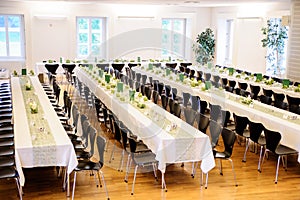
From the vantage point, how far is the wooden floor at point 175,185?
5730 mm

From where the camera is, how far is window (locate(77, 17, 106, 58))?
1814 cm

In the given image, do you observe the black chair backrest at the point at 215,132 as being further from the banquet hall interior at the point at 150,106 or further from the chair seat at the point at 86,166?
the chair seat at the point at 86,166

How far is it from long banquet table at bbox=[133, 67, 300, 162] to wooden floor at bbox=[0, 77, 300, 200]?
67 centimetres

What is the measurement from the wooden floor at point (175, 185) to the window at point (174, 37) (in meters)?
13.0

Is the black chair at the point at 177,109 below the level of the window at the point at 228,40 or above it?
below

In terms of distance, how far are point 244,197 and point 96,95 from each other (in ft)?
18.5

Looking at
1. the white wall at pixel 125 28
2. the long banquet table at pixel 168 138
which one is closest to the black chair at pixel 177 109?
the long banquet table at pixel 168 138

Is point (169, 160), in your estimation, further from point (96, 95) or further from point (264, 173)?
point (96, 95)

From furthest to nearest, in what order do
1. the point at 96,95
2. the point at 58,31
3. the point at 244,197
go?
1. the point at 58,31
2. the point at 96,95
3. the point at 244,197

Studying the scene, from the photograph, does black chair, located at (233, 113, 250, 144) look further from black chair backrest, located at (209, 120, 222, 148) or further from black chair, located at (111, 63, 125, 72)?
black chair, located at (111, 63, 125, 72)

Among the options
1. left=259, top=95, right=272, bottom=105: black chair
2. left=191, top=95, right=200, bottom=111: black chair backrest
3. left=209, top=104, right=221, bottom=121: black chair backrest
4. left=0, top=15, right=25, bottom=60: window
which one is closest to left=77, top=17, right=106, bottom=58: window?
left=0, top=15, right=25, bottom=60: window

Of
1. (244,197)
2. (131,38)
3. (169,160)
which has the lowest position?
(244,197)

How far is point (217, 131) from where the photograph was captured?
658 cm

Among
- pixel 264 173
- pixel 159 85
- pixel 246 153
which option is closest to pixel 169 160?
pixel 264 173
